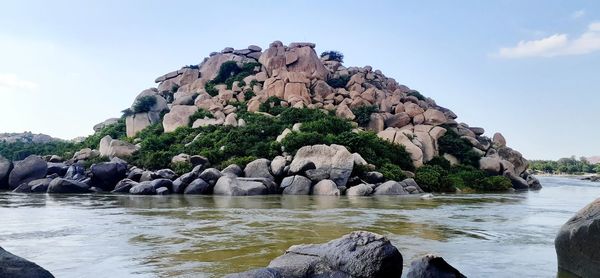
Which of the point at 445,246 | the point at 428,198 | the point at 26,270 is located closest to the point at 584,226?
the point at 445,246

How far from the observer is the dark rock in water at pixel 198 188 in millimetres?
23812

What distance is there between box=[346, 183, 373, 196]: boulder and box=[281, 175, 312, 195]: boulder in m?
2.00

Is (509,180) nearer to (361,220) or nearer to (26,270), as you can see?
(361,220)

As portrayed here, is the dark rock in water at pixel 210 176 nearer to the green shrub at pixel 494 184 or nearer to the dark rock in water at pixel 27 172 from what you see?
the dark rock in water at pixel 27 172

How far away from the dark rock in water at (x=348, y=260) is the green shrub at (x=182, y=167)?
2198 cm

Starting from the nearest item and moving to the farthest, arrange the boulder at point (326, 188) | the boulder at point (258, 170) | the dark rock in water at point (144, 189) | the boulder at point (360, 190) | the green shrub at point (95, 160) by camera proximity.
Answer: the dark rock in water at point (144, 189) → the boulder at point (326, 188) → the boulder at point (360, 190) → the boulder at point (258, 170) → the green shrub at point (95, 160)

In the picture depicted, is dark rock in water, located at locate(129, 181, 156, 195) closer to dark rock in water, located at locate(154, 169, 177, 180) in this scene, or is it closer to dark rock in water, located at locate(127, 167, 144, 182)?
dark rock in water, located at locate(154, 169, 177, 180)

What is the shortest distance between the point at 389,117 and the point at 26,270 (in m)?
37.6

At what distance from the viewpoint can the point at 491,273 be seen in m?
7.08

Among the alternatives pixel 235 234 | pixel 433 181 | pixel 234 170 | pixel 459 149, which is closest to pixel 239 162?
pixel 234 170

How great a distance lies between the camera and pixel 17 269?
489cm

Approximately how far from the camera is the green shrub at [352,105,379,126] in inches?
1574

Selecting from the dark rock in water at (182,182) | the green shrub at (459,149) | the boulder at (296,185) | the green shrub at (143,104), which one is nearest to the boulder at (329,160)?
the boulder at (296,185)

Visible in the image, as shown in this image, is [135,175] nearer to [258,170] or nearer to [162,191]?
[162,191]
